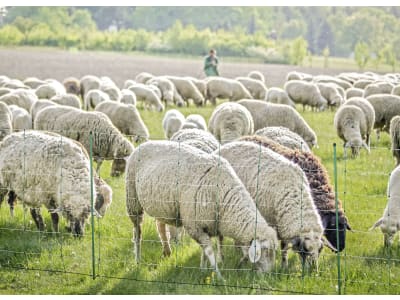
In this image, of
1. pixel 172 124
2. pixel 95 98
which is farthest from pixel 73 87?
pixel 172 124

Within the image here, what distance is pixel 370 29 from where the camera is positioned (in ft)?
202

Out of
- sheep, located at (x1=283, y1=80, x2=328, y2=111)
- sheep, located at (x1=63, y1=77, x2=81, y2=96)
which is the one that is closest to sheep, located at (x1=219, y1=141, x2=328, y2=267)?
sheep, located at (x1=283, y1=80, x2=328, y2=111)

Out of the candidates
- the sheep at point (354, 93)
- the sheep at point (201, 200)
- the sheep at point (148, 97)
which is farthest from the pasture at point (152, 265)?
the sheep at point (148, 97)

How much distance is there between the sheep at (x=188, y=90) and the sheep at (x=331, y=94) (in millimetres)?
4166

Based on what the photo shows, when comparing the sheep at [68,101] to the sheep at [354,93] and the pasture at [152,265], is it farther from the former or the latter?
the sheep at [354,93]

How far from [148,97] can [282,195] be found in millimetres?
15337

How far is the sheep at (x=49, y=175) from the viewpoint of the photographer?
816 cm

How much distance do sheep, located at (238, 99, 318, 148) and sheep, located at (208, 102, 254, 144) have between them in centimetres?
106

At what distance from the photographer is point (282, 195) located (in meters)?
7.31

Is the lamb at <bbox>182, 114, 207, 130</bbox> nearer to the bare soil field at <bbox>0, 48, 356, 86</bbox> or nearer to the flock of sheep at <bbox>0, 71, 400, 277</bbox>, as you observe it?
the flock of sheep at <bbox>0, 71, 400, 277</bbox>

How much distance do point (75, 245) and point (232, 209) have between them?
2173 millimetres

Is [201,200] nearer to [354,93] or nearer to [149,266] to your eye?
[149,266]

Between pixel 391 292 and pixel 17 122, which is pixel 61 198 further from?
pixel 17 122

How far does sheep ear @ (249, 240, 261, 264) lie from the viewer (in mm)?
6656
